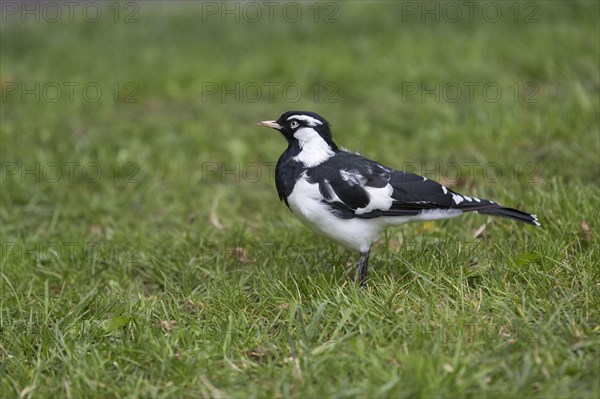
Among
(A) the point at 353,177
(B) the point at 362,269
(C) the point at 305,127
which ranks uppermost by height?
(C) the point at 305,127

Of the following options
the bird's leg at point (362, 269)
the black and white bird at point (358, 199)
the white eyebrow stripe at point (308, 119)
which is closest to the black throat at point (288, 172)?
the black and white bird at point (358, 199)

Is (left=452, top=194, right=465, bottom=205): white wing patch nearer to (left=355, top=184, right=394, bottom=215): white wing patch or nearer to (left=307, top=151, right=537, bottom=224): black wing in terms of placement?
(left=307, top=151, right=537, bottom=224): black wing

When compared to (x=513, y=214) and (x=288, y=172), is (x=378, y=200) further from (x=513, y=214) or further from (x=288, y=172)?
(x=513, y=214)

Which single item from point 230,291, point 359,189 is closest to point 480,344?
point 359,189

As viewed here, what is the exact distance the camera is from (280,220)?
5090 millimetres

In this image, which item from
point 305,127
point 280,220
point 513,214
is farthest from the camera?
point 280,220

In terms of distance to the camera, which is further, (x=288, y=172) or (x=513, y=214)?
(x=288, y=172)

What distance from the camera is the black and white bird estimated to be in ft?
12.3

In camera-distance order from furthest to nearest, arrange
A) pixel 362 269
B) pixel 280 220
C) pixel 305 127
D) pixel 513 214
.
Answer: pixel 280 220 → pixel 305 127 → pixel 362 269 → pixel 513 214

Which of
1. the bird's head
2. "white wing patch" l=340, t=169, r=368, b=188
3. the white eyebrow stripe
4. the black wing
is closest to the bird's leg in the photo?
the black wing

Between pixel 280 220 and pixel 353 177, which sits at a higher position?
pixel 353 177

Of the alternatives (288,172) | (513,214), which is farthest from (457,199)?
(288,172)

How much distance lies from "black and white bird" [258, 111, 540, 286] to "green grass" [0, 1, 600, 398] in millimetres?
235

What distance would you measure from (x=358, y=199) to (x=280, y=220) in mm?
1399
